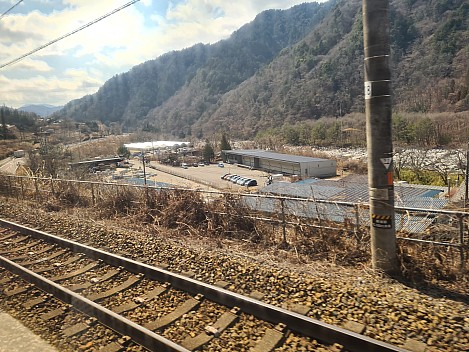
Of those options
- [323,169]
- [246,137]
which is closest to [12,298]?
[323,169]

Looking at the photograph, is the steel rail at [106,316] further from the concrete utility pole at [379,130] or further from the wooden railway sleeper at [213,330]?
the concrete utility pole at [379,130]

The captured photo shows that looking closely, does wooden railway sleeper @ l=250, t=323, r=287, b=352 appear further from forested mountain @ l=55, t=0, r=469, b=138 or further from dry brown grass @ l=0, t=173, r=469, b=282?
forested mountain @ l=55, t=0, r=469, b=138

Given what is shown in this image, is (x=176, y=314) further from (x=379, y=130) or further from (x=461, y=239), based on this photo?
(x=461, y=239)

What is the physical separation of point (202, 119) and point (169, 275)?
629 ft

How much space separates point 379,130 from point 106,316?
473 centimetres

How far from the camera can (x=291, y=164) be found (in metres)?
60.7

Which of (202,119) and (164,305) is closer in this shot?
(164,305)

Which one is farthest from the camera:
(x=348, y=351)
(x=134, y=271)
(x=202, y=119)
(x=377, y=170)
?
(x=202, y=119)

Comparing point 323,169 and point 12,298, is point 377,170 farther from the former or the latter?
point 323,169

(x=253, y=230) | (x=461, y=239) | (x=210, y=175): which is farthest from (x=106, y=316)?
(x=210, y=175)

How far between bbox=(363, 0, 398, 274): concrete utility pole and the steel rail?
3.50 m

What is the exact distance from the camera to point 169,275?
580 centimetres

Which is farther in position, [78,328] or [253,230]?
[253,230]

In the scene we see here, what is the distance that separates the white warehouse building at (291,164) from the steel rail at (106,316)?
5324 cm
